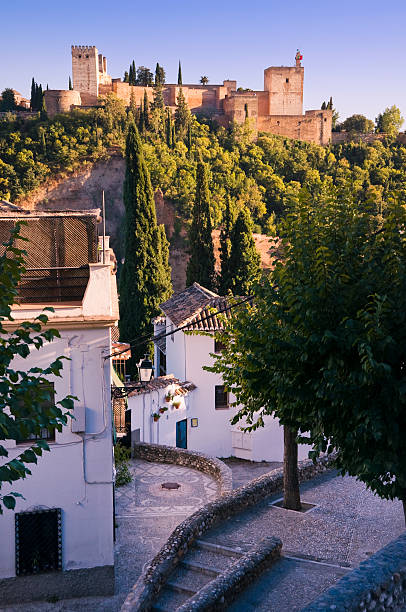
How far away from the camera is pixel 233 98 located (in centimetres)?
8700

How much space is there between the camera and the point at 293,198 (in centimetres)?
990

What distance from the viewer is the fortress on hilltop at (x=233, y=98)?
81125mm

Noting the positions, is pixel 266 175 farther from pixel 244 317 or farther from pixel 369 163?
pixel 244 317

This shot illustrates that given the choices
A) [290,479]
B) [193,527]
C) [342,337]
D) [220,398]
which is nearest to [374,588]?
Result: [342,337]

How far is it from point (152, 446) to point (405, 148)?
82.6 m

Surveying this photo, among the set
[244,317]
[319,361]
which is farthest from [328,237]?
[244,317]

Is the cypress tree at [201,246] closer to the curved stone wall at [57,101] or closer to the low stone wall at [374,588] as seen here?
the low stone wall at [374,588]

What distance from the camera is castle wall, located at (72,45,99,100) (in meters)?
81.0

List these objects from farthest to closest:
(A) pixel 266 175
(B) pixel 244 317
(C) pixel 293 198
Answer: (A) pixel 266 175 → (B) pixel 244 317 → (C) pixel 293 198

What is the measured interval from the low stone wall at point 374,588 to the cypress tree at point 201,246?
32358 mm

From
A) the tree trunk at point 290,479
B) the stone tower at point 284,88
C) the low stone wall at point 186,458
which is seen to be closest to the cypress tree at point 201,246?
the low stone wall at point 186,458

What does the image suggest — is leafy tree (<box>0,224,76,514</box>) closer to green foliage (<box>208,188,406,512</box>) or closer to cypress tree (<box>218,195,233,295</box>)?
green foliage (<box>208,188,406,512</box>)

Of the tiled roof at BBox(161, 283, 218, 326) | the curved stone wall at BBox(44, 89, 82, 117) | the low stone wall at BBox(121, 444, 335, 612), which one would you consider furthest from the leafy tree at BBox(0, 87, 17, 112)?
the low stone wall at BBox(121, 444, 335, 612)

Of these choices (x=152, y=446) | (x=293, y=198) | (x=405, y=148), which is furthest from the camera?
(x=405, y=148)
